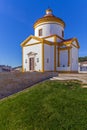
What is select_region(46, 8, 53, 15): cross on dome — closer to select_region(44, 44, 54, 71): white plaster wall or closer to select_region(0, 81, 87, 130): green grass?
select_region(44, 44, 54, 71): white plaster wall

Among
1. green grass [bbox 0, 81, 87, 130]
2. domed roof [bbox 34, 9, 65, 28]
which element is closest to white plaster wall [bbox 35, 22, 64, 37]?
domed roof [bbox 34, 9, 65, 28]

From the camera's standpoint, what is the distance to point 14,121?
494 centimetres

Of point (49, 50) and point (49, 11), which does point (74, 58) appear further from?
point (49, 11)

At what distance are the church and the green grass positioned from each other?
11023 mm

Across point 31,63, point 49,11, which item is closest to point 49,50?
point 31,63

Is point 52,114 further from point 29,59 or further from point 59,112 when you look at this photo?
point 29,59

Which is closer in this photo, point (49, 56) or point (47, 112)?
point (47, 112)

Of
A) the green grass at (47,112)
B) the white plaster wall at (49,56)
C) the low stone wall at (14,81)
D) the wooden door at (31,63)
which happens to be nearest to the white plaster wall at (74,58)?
the white plaster wall at (49,56)

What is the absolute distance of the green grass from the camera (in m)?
4.49

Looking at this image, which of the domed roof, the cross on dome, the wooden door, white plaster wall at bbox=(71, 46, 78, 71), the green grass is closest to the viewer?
the green grass

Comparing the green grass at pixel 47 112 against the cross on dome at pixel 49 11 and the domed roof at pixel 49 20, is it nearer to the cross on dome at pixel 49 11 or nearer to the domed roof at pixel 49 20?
the domed roof at pixel 49 20

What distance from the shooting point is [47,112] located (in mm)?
5035

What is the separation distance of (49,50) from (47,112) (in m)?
13.5

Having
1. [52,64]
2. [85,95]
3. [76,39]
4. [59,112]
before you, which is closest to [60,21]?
[76,39]
